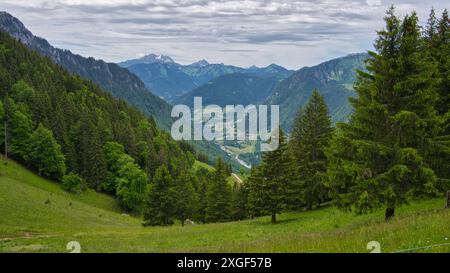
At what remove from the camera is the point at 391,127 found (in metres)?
24.1

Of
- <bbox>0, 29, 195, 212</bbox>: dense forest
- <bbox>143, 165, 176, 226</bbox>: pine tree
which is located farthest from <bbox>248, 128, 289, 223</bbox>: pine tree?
<bbox>0, 29, 195, 212</bbox>: dense forest

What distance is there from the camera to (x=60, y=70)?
15588 cm

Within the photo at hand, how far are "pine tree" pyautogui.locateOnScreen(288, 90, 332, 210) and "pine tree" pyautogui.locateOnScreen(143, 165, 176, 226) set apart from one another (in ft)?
73.4

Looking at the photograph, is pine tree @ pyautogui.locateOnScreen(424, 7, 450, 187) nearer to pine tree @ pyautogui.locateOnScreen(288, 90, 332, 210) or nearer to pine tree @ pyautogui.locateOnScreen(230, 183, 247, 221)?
pine tree @ pyautogui.locateOnScreen(288, 90, 332, 210)

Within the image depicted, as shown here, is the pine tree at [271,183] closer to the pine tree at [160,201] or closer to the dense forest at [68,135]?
the pine tree at [160,201]

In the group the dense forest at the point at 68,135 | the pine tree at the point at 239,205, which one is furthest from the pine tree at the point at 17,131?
the pine tree at the point at 239,205

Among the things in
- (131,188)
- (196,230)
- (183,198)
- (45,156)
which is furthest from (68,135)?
Result: (196,230)

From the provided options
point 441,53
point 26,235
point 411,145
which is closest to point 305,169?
point 441,53

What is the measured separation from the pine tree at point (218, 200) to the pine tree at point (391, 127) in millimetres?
42766

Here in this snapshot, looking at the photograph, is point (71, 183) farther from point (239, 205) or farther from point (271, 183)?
point (271, 183)

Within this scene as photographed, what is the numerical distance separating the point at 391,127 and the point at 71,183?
2771 inches

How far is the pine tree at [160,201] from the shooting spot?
211 ft
